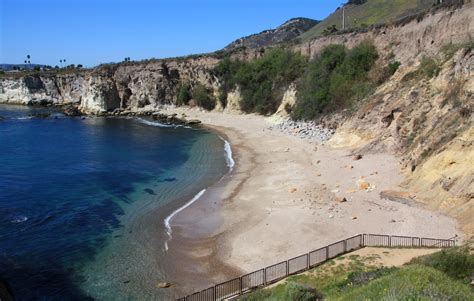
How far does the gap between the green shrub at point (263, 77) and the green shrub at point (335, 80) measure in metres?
7.66

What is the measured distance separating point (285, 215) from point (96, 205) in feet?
43.3

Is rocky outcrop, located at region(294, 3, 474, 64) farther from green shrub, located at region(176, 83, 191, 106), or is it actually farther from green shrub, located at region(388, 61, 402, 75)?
green shrub, located at region(176, 83, 191, 106)

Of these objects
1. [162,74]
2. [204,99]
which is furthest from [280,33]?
[204,99]

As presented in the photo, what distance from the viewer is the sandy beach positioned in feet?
69.5

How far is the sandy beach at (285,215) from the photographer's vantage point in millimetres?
21172

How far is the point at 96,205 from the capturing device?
30109 mm

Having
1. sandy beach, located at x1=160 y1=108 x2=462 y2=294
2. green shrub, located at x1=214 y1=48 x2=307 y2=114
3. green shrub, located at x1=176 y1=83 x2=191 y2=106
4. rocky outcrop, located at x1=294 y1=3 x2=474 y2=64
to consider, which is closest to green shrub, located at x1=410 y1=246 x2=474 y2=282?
sandy beach, located at x1=160 y1=108 x2=462 y2=294

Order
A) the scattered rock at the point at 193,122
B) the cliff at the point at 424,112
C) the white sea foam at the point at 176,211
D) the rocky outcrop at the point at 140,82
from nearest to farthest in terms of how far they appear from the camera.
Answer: the cliff at the point at 424,112
the white sea foam at the point at 176,211
the scattered rock at the point at 193,122
the rocky outcrop at the point at 140,82

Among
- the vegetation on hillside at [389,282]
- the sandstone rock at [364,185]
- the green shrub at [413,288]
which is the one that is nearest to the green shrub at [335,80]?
the sandstone rock at [364,185]

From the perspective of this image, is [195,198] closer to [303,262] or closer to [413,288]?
[303,262]

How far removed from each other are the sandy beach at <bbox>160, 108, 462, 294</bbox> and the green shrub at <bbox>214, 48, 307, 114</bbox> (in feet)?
94.4

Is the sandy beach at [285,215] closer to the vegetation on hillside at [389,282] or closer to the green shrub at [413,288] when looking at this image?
the vegetation on hillside at [389,282]

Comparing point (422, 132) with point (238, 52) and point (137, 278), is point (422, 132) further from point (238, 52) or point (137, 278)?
point (238, 52)

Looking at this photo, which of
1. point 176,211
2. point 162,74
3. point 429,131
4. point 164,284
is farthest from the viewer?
point 162,74
